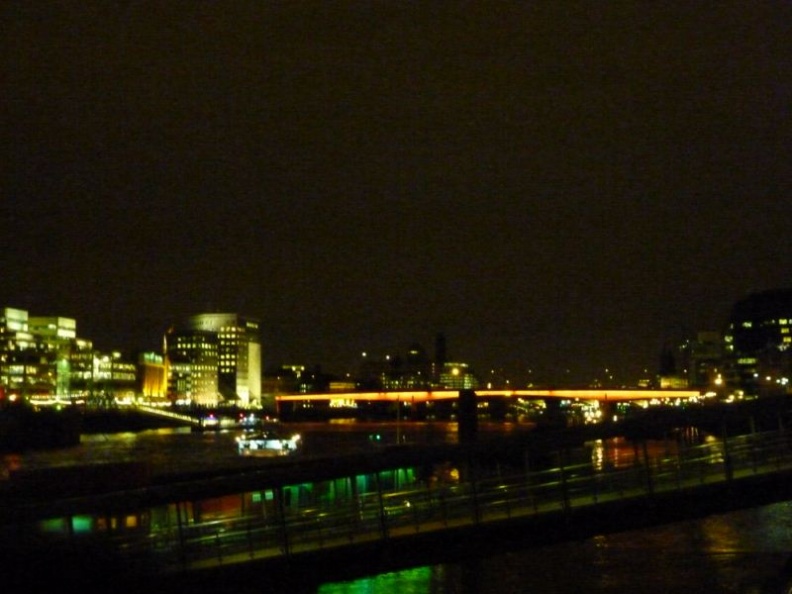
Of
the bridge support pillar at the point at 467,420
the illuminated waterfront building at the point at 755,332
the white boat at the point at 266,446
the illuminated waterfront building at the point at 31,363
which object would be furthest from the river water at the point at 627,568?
the illuminated waterfront building at the point at 31,363

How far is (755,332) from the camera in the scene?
17850 centimetres

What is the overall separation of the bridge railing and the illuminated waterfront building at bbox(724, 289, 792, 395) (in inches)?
5109

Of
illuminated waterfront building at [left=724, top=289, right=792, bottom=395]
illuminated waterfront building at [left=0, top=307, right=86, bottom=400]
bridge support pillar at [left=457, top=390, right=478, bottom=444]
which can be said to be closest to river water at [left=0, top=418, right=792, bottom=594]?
bridge support pillar at [left=457, top=390, right=478, bottom=444]

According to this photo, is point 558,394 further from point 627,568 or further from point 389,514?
point 389,514

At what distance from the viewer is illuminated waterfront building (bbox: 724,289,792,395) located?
508 ft

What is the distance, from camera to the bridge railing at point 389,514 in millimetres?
13625

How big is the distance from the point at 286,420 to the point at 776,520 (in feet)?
382

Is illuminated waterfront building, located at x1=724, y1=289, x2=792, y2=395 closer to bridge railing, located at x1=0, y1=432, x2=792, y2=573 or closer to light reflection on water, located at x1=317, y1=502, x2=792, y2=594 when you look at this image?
light reflection on water, located at x1=317, y1=502, x2=792, y2=594

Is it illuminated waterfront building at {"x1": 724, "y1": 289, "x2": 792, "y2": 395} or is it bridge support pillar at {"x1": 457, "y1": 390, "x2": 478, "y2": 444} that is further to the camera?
illuminated waterfront building at {"x1": 724, "y1": 289, "x2": 792, "y2": 395}

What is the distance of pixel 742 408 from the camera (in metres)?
16.4

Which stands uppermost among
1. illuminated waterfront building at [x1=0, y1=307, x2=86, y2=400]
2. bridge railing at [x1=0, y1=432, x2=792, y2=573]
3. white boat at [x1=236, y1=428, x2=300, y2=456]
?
illuminated waterfront building at [x1=0, y1=307, x2=86, y2=400]

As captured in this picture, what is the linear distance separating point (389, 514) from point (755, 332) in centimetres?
17185

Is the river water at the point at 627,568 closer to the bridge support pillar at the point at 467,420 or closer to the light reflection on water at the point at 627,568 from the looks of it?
the light reflection on water at the point at 627,568

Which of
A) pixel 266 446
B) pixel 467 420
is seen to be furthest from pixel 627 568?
pixel 266 446
